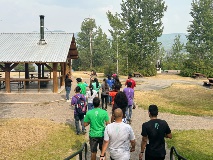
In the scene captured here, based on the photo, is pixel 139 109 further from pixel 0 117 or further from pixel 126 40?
pixel 126 40

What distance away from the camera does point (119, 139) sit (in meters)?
4.73

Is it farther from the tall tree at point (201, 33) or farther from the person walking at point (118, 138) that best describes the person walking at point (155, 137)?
the tall tree at point (201, 33)

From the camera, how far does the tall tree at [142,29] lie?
41438 millimetres

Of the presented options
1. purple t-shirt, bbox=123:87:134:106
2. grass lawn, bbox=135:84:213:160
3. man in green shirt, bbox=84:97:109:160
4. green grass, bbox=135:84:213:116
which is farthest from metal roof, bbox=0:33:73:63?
man in green shirt, bbox=84:97:109:160

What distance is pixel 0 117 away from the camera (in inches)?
519

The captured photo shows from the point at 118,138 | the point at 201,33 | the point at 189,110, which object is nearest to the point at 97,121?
the point at 118,138

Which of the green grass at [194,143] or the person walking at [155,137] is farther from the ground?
the person walking at [155,137]

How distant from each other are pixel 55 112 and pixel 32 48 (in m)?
9.66

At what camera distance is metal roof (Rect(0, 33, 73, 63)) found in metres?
19.8

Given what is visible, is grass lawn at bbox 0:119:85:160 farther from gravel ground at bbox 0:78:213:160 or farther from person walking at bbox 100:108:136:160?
person walking at bbox 100:108:136:160

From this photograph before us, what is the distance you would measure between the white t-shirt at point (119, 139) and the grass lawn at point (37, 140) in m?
3.80

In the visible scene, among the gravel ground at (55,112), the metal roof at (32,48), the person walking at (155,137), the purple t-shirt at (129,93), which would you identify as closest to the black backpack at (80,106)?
the purple t-shirt at (129,93)

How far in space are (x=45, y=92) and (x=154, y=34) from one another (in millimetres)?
26140

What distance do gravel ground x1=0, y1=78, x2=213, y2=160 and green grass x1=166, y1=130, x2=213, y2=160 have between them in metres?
0.95
